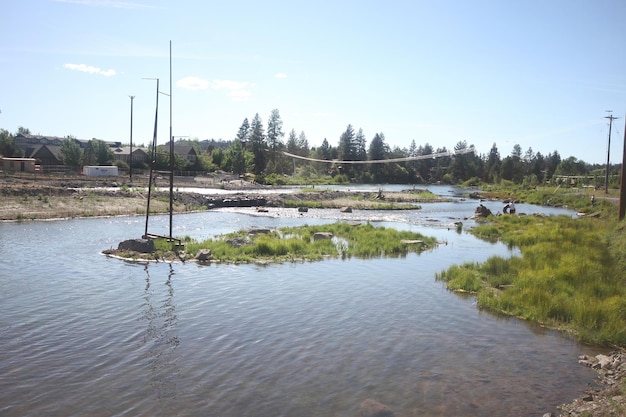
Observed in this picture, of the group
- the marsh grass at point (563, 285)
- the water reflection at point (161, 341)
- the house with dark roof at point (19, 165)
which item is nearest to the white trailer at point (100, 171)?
the house with dark roof at point (19, 165)

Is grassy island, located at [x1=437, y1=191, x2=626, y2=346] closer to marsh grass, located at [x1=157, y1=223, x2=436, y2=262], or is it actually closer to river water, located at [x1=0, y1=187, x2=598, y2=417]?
river water, located at [x1=0, y1=187, x2=598, y2=417]

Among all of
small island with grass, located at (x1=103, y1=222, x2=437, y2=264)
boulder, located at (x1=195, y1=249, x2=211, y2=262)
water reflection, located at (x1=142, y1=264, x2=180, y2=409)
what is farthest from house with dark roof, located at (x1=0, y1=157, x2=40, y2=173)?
water reflection, located at (x1=142, y1=264, x2=180, y2=409)

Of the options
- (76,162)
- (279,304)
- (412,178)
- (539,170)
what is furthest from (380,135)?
(279,304)

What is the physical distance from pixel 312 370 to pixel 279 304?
609 centimetres

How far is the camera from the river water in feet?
33.2

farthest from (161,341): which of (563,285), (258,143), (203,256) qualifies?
(258,143)

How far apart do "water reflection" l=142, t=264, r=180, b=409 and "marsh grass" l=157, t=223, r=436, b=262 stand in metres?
6.76

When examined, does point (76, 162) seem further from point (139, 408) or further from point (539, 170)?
point (539, 170)

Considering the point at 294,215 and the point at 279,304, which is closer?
the point at 279,304

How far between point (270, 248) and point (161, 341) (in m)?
14.2

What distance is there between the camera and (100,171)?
8538cm

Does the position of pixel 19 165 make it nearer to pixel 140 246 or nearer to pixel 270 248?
pixel 140 246

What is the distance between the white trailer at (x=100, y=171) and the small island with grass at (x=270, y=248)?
198ft

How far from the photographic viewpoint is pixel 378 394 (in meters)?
10.5
